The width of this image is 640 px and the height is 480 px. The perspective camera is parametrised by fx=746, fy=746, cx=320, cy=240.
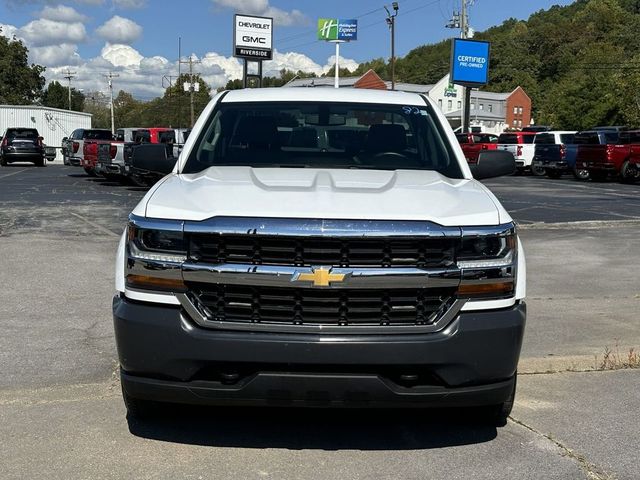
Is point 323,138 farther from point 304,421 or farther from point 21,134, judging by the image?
point 21,134

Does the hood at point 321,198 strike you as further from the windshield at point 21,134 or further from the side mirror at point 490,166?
the windshield at point 21,134

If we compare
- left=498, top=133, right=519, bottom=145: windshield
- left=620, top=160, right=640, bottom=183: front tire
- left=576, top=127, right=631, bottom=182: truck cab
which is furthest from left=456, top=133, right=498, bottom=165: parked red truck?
left=620, top=160, right=640, bottom=183: front tire

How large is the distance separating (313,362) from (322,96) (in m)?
2.68

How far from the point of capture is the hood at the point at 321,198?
3482 mm

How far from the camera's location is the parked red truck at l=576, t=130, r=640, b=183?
26.6m

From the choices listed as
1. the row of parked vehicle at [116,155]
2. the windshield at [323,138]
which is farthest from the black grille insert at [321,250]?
the row of parked vehicle at [116,155]

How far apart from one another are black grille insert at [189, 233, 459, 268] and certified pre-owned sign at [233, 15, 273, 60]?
48.2 m

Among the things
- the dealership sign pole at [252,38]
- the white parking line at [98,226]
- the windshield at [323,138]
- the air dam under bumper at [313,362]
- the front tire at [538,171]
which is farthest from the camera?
the dealership sign pole at [252,38]

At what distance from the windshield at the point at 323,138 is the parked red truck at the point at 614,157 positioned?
77.0 ft

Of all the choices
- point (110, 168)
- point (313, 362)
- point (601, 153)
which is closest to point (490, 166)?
point (313, 362)

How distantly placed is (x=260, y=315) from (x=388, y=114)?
238cm

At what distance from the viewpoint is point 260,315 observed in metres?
3.46

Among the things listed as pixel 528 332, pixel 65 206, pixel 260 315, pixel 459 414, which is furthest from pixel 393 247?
pixel 65 206

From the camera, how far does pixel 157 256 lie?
3518 mm
